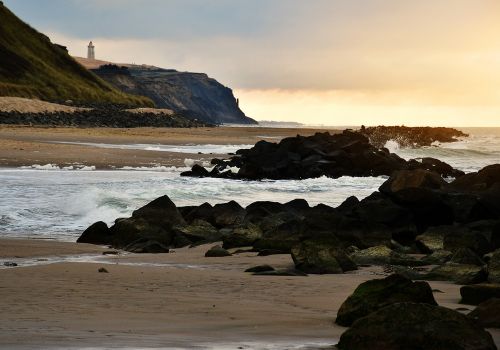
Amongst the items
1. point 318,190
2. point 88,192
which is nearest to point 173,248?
point 88,192

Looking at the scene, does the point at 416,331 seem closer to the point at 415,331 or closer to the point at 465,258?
the point at 415,331

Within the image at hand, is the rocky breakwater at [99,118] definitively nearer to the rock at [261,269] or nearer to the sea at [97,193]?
the sea at [97,193]

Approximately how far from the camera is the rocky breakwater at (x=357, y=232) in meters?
11.3

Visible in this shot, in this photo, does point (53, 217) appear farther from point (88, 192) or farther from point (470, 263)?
point (470, 263)

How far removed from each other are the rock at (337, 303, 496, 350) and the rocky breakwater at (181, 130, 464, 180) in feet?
87.0

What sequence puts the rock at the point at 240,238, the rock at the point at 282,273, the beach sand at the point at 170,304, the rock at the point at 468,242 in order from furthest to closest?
the rock at the point at 240,238 → the rock at the point at 468,242 → the rock at the point at 282,273 → the beach sand at the point at 170,304

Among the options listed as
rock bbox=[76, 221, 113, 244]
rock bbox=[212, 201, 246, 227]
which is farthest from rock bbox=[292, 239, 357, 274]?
rock bbox=[212, 201, 246, 227]

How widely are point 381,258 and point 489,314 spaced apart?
5138 mm

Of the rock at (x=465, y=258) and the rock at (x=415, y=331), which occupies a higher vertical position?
the rock at (x=415, y=331)

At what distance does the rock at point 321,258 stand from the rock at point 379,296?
135 inches

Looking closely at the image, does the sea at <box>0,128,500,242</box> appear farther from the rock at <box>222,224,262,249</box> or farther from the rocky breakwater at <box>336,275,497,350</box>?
the rocky breakwater at <box>336,275,497,350</box>

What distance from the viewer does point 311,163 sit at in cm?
3544

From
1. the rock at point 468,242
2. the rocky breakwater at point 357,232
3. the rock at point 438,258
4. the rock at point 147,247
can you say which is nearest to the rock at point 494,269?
the rocky breakwater at point 357,232

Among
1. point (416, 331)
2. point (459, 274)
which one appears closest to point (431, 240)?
point (459, 274)
